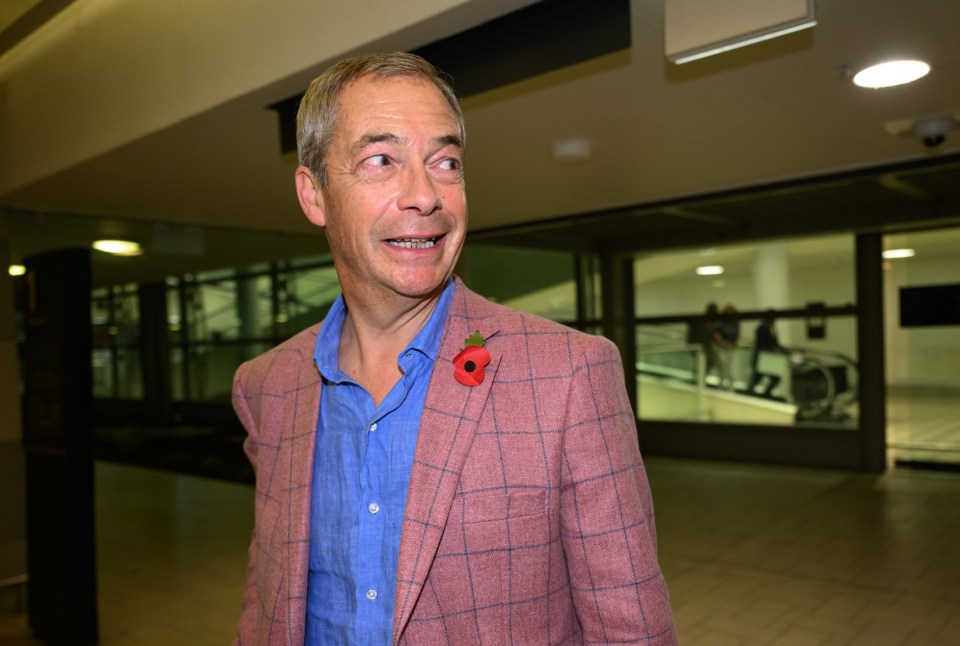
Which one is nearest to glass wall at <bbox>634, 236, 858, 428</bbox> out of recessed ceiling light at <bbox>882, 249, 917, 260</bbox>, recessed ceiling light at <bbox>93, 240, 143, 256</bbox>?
recessed ceiling light at <bbox>882, 249, 917, 260</bbox>

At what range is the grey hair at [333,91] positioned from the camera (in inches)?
45.5

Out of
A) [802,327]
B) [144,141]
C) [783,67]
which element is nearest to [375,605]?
[783,67]

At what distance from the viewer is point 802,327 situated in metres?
9.29

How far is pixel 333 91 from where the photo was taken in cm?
→ 118

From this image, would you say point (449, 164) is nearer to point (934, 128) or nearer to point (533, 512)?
point (533, 512)

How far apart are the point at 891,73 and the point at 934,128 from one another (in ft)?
3.86

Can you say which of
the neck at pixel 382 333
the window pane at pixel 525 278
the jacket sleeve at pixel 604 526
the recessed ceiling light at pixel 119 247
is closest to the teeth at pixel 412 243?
the neck at pixel 382 333

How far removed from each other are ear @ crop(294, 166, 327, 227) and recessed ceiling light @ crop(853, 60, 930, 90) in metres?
2.80

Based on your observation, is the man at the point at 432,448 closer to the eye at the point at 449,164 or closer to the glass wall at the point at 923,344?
the eye at the point at 449,164

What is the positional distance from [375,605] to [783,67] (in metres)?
2.90

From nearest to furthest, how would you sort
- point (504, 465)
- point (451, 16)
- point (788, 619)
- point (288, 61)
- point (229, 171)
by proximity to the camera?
1. point (504, 465)
2. point (451, 16)
3. point (288, 61)
4. point (788, 619)
5. point (229, 171)

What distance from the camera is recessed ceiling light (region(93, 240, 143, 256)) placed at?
6.27 m

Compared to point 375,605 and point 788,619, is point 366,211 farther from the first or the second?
point 788,619

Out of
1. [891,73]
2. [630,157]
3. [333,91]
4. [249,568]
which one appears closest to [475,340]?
[333,91]
